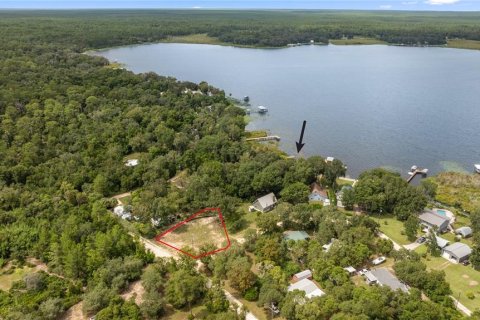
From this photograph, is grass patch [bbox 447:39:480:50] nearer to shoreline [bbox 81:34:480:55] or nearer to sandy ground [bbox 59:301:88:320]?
shoreline [bbox 81:34:480:55]

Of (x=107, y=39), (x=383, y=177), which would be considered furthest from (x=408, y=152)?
(x=107, y=39)

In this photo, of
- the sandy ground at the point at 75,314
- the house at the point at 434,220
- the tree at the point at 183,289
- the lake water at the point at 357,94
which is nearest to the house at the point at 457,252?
the house at the point at 434,220

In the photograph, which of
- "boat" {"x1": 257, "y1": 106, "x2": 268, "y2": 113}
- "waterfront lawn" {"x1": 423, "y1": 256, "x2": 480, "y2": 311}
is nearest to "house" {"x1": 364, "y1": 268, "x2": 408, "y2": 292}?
"waterfront lawn" {"x1": 423, "y1": 256, "x2": 480, "y2": 311}

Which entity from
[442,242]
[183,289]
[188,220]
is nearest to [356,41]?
[442,242]

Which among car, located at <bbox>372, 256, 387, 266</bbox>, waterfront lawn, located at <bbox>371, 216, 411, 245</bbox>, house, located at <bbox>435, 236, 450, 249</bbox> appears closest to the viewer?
car, located at <bbox>372, 256, 387, 266</bbox>

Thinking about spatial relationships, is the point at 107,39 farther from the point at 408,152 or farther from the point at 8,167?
the point at 408,152
